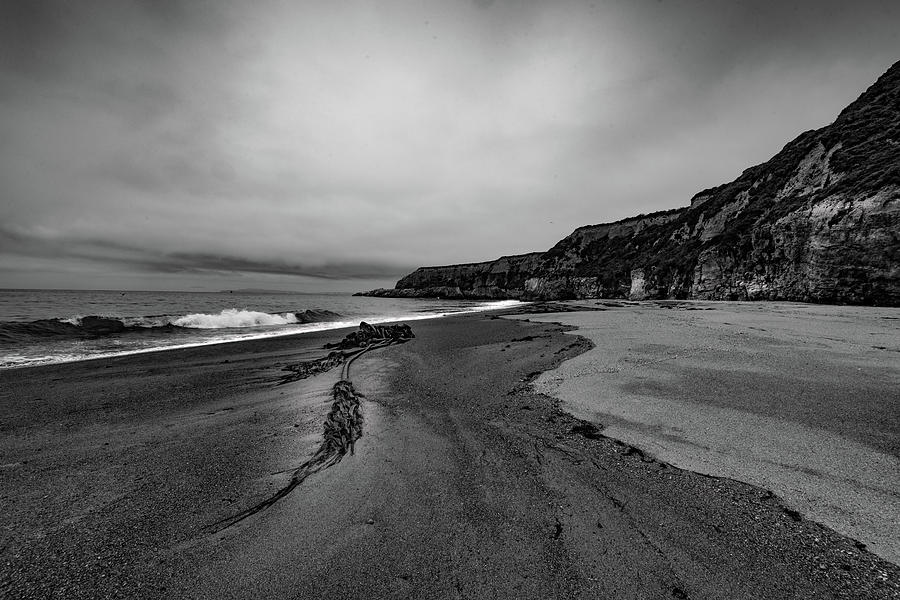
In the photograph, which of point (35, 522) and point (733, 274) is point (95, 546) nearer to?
point (35, 522)

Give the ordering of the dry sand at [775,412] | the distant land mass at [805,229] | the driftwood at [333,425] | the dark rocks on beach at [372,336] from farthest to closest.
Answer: the distant land mass at [805,229], the dark rocks on beach at [372,336], the driftwood at [333,425], the dry sand at [775,412]

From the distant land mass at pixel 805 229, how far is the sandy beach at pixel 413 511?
792 inches

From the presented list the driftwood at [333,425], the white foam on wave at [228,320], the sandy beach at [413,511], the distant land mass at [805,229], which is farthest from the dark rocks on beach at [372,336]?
the distant land mass at [805,229]

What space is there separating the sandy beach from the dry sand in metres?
0.08

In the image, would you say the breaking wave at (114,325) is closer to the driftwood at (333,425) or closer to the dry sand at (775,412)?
the driftwood at (333,425)

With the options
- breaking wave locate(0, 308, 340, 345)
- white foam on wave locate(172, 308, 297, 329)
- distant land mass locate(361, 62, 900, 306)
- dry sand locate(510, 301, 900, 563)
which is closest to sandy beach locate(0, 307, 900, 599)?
dry sand locate(510, 301, 900, 563)

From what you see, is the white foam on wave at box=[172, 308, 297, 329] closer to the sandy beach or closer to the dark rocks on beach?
the dark rocks on beach

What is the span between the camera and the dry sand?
2.34 m

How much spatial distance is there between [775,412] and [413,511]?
164 inches

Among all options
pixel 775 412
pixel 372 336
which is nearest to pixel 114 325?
pixel 372 336

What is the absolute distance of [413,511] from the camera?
7.88 feet

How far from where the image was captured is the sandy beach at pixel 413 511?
176cm

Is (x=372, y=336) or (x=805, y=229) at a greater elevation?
(x=805, y=229)

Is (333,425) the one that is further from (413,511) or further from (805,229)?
(805,229)
